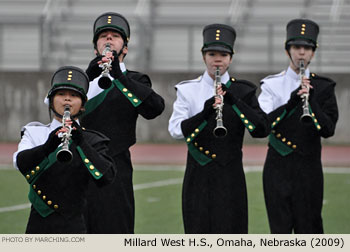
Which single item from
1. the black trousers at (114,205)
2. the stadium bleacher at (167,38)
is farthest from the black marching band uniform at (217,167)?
the stadium bleacher at (167,38)

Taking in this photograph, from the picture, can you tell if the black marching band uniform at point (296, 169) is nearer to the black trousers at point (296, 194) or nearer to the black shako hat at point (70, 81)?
the black trousers at point (296, 194)

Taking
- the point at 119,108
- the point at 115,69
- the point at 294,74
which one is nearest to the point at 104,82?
the point at 115,69

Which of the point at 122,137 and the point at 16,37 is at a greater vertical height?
the point at 122,137

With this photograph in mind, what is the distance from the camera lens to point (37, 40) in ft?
68.5

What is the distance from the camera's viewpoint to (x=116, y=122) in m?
6.38

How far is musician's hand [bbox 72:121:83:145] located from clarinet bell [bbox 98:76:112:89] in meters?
0.79

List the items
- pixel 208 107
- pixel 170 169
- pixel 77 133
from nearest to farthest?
pixel 77 133 → pixel 208 107 → pixel 170 169

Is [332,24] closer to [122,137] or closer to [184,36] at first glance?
[184,36]

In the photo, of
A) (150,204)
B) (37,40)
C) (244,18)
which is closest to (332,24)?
(244,18)

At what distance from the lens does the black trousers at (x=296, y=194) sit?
7.19 meters

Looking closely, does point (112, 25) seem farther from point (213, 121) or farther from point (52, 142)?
point (52, 142)

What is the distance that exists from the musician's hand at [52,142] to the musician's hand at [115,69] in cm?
102

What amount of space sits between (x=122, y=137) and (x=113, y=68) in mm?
487

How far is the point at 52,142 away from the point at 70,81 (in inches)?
17.2
